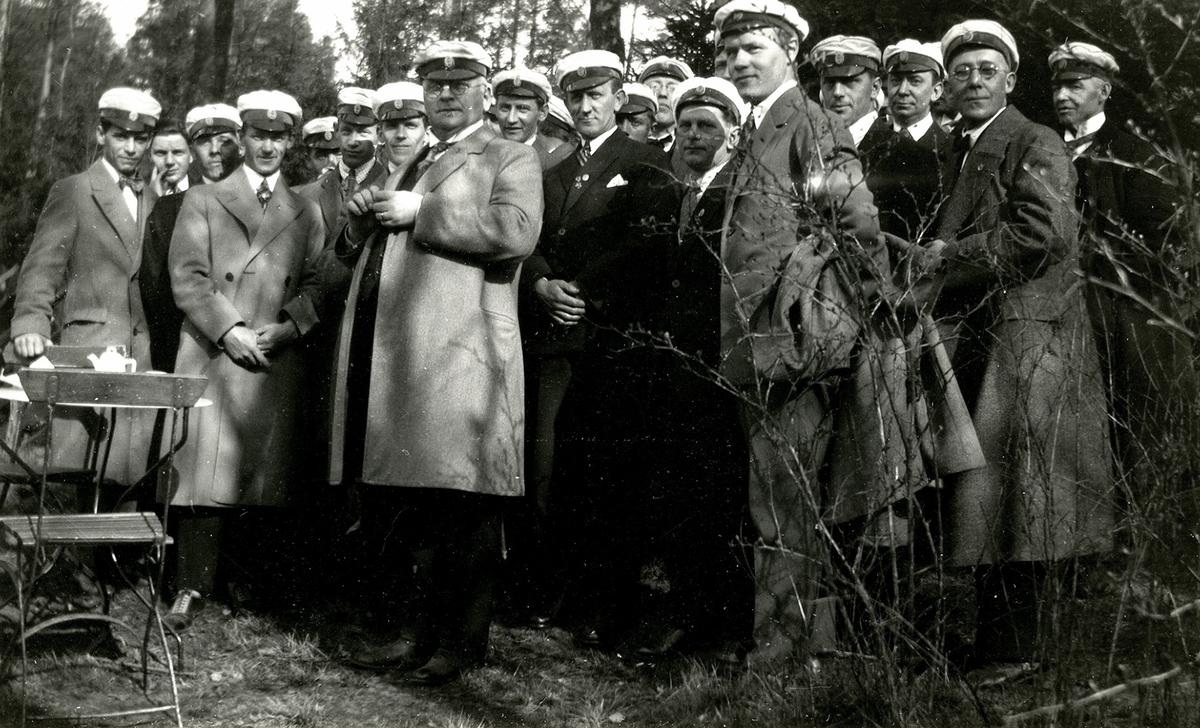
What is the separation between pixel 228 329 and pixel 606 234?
1.65 m

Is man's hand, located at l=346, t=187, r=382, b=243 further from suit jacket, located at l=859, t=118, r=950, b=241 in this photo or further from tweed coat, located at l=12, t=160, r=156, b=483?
suit jacket, located at l=859, t=118, r=950, b=241

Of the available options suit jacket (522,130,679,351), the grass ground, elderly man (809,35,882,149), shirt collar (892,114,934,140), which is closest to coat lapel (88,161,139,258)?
the grass ground

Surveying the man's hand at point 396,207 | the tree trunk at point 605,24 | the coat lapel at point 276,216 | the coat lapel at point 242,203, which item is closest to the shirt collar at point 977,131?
the man's hand at point 396,207

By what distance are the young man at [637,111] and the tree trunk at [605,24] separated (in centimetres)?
282

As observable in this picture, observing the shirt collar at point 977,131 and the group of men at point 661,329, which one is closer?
the group of men at point 661,329

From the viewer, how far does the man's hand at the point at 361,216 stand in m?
4.65

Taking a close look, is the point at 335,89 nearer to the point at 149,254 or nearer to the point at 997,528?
the point at 149,254

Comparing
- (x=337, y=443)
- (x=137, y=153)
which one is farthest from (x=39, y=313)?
(x=337, y=443)

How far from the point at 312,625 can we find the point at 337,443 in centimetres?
105

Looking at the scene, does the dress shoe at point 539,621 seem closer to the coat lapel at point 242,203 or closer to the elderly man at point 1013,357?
the elderly man at point 1013,357

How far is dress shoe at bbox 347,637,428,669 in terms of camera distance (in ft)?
15.1

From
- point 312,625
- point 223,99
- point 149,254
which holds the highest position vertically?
point 223,99

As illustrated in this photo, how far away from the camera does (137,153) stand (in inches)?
226

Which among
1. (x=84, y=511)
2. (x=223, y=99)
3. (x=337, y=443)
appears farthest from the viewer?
(x=223, y=99)
